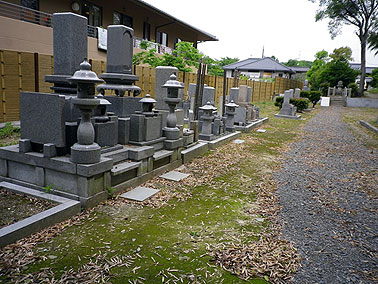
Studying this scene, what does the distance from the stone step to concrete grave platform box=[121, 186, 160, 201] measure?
375 mm

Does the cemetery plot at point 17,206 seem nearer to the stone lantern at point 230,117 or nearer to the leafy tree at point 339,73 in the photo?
the stone lantern at point 230,117

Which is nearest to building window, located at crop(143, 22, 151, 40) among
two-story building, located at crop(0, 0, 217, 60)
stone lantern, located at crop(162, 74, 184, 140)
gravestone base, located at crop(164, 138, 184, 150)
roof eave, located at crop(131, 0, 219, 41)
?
two-story building, located at crop(0, 0, 217, 60)

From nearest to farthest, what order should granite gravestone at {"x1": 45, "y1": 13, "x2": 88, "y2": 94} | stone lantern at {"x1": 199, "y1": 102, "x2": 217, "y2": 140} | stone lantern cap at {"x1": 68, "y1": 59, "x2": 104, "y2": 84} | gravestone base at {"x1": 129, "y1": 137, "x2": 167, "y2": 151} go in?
stone lantern cap at {"x1": 68, "y1": 59, "x2": 104, "y2": 84} < granite gravestone at {"x1": 45, "y1": 13, "x2": 88, "y2": 94} < gravestone base at {"x1": 129, "y1": 137, "x2": 167, "y2": 151} < stone lantern at {"x1": 199, "y1": 102, "x2": 217, "y2": 140}

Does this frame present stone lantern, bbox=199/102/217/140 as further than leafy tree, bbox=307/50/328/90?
No

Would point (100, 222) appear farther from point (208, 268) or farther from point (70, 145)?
point (208, 268)

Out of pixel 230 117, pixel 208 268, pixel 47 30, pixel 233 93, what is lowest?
pixel 208 268

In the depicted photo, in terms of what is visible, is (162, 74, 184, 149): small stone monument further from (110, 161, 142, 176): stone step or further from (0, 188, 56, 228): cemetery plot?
(0, 188, 56, 228): cemetery plot

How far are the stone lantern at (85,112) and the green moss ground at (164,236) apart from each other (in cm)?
80

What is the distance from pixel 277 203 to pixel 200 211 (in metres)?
1.38

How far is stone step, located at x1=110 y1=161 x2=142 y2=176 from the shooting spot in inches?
188

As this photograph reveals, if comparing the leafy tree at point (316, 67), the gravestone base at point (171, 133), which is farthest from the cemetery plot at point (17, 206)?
the leafy tree at point (316, 67)

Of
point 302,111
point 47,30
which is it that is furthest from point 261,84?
point 47,30

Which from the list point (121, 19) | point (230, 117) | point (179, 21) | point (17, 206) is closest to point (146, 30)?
point (179, 21)

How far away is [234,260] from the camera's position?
324 centimetres
